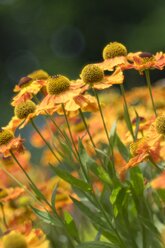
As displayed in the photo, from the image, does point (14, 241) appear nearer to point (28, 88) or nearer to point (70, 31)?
point (28, 88)

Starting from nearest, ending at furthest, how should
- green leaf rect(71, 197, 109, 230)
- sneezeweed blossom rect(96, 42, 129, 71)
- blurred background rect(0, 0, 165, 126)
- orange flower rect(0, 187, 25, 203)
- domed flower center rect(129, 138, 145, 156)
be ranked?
domed flower center rect(129, 138, 145, 156)
green leaf rect(71, 197, 109, 230)
sneezeweed blossom rect(96, 42, 129, 71)
orange flower rect(0, 187, 25, 203)
blurred background rect(0, 0, 165, 126)

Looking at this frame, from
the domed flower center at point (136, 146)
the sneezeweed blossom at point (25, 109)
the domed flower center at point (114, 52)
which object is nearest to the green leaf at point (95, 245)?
the domed flower center at point (136, 146)

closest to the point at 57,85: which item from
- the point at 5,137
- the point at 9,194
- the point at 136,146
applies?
the point at 5,137

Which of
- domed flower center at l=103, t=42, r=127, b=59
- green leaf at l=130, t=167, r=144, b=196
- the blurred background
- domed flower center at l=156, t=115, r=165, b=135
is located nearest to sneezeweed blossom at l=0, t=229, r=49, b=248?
green leaf at l=130, t=167, r=144, b=196

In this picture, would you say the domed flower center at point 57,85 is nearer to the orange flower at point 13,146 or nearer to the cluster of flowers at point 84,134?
the cluster of flowers at point 84,134

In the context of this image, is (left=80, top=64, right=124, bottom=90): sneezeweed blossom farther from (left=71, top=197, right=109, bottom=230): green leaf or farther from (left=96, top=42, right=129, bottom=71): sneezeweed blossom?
(left=71, top=197, right=109, bottom=230): green leaf
